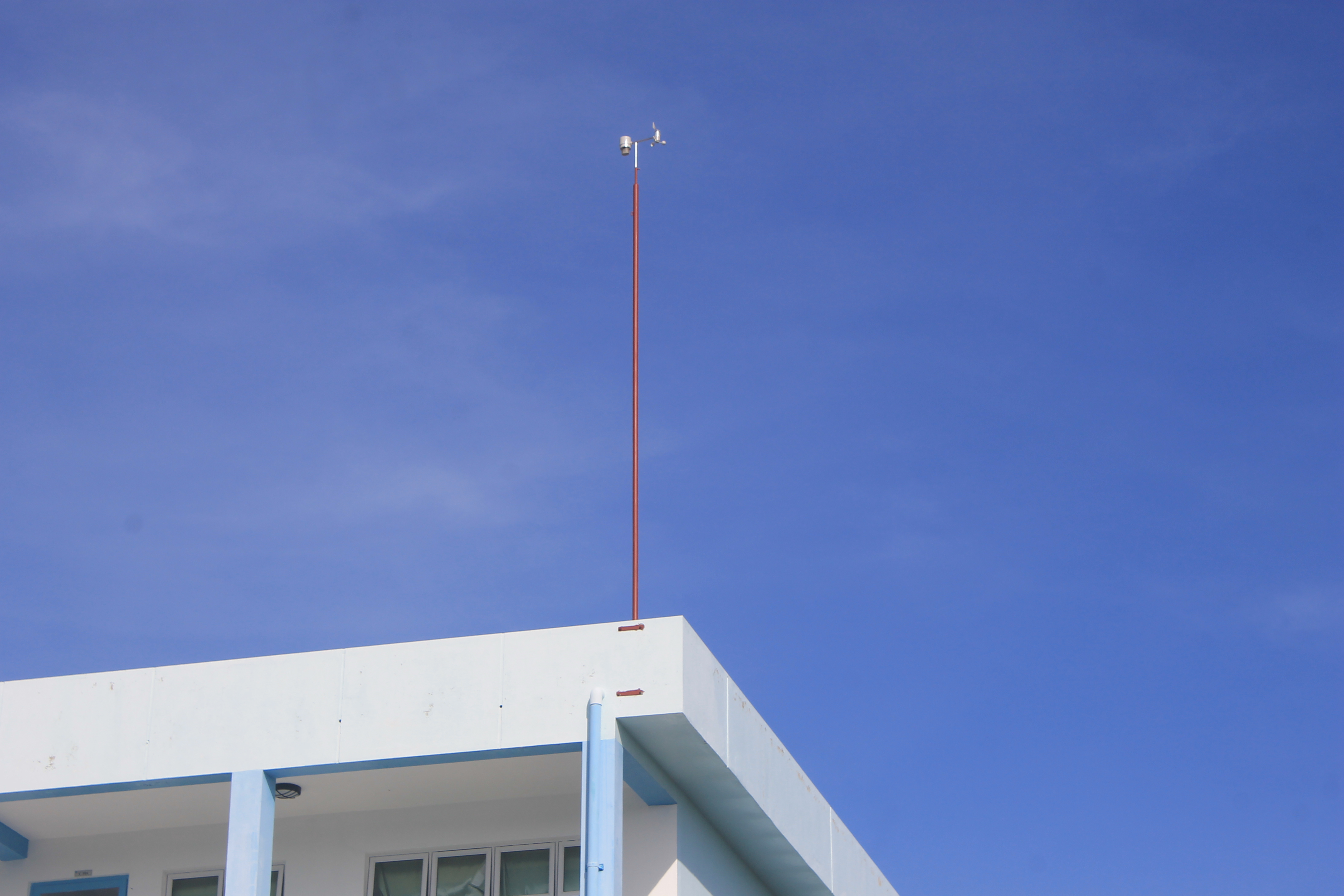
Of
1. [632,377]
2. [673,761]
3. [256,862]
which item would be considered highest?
[632,377]

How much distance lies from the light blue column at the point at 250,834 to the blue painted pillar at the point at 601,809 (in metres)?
2.89

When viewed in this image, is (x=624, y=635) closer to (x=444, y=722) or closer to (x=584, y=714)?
(x=584, y=714)

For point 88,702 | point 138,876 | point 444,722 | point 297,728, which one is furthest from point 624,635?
point 138,876

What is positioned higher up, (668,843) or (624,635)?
(624,635)

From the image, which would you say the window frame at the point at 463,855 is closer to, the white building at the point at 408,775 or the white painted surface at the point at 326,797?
the white building at the point at 408,775

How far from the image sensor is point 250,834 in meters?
13.2

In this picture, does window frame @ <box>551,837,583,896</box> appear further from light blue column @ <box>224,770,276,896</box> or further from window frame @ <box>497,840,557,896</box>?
light blue column @ <box>224,770,276,896</box>

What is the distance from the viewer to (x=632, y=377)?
1547cm

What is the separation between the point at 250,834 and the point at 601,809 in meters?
3.16

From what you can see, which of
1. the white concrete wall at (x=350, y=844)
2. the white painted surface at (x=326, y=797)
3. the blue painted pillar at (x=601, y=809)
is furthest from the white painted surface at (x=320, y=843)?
the blue painted pillar at (x=601, y=809)

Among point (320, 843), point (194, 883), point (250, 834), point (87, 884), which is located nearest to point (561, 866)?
point (320, 843)

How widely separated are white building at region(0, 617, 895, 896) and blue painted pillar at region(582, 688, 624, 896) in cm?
2

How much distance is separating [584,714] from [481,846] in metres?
2.94

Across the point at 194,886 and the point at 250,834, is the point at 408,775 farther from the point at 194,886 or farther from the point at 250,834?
the point at 194,886
